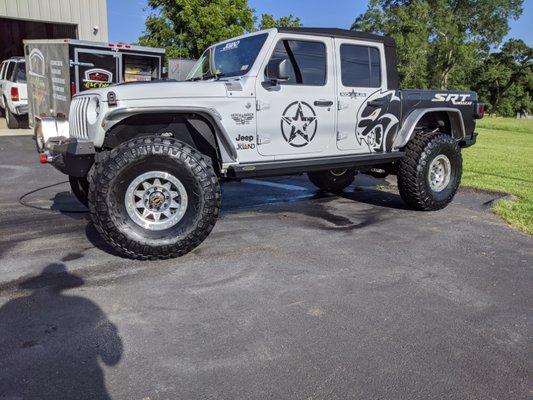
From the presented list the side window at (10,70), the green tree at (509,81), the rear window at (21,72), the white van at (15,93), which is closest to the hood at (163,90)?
the white van at (15,93)

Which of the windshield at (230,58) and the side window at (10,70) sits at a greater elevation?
the side window at (10,70)

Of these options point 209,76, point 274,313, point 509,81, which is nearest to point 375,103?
→ point 209,76

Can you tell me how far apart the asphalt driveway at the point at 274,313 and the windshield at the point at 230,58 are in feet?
5.73

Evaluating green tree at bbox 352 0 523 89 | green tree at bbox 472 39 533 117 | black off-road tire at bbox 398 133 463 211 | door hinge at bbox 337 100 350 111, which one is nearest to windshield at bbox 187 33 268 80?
door hinge at bbox 337 100 350 111

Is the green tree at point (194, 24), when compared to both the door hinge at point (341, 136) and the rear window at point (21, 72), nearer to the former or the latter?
the rear window at point (21, 72)

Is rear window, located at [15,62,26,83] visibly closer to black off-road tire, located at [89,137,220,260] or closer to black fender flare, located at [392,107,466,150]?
black off-road tire, located at [89,137,220,260]

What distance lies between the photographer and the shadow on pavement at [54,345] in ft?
8.13

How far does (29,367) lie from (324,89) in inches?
156

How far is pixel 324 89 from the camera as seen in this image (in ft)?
17.5

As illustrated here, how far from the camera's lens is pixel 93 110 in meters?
4.41

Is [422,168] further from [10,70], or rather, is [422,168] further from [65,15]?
[65,15]

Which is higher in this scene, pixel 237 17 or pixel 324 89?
pixel 237 17

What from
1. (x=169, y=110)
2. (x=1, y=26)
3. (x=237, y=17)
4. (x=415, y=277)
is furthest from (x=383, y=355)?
(x=1, y=26)

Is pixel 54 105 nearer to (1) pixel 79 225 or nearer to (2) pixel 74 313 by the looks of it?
(1) pixel 79 225
